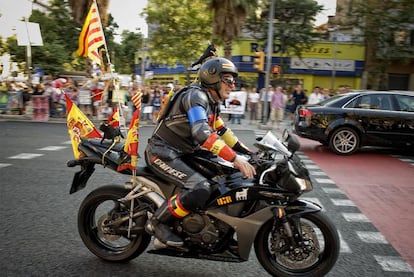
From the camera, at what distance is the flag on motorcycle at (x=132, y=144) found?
11.9 ft

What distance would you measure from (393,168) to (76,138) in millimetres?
7779

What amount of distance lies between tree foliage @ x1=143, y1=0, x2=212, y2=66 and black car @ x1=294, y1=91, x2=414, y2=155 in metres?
25.2

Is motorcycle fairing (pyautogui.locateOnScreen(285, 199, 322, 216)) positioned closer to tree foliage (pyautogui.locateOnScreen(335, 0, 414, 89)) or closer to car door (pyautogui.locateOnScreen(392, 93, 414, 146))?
car door (pyautogui.locateOnScreen(392, 93, 414, 146))

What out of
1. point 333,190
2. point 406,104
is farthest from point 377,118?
point 333,190

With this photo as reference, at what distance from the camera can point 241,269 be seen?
3.95 metres

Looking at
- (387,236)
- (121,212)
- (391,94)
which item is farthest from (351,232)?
(391,94)

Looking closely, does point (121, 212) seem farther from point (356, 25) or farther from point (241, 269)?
point (356, 25)

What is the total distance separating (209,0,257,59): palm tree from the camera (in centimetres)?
1923

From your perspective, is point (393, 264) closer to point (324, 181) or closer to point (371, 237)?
point (371, 237)

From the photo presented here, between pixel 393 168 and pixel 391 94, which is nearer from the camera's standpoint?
pixel 393 168

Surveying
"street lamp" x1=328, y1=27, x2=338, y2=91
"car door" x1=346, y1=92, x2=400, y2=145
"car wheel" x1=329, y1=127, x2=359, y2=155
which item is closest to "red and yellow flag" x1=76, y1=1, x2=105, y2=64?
"car wheel" x1=329, y1=127, x2=359, y2=155

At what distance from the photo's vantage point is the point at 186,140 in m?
3.72

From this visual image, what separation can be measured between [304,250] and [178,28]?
34076 millimetres

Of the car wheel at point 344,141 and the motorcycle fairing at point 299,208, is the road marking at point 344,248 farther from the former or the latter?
the car wheel at point 344,141
